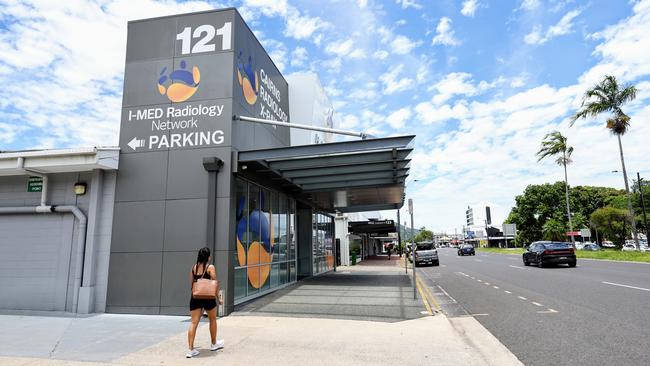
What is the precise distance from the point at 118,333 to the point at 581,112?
111 feet

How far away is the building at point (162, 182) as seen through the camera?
31.9 feet

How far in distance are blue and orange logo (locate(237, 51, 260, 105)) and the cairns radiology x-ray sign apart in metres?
0.05

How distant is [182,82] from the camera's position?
10.6 metres

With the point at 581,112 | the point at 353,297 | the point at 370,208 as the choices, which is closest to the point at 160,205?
the point at 353,297

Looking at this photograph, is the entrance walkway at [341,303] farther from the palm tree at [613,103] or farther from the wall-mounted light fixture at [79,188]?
the palm tree at [613,103]

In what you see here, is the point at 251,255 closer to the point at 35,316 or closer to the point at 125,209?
the point at 125,209

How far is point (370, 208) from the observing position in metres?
24.4

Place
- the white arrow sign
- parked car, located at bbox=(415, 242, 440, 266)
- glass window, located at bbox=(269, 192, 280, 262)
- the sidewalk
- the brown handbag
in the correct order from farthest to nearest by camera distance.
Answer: parked car, located at bbox=(415, 242, 440, 266) → glass window, located at bbox=(269, 192, 280, 262) → the white arrow sign → the brown handbag → the sidewalk

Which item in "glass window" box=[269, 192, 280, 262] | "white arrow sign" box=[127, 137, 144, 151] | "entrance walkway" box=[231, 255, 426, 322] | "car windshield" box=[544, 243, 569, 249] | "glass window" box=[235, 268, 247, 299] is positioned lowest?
"entrance walkway" box=[231, 255, 426, 322]

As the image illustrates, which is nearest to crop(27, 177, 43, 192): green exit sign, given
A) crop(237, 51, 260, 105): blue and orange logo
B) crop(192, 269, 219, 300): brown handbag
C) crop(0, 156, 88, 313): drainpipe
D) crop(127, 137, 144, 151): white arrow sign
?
crop(0, 156, 88, 313): drainpipe

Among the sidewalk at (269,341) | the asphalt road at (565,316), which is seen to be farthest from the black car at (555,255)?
the sidewalk at (269,341)

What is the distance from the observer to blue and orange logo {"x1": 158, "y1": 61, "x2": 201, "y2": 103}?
1050 cm

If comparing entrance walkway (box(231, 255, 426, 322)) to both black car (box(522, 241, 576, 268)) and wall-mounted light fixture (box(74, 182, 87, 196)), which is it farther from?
black car (box(522, 241, 576, 268))

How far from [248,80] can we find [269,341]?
7.62 metres
